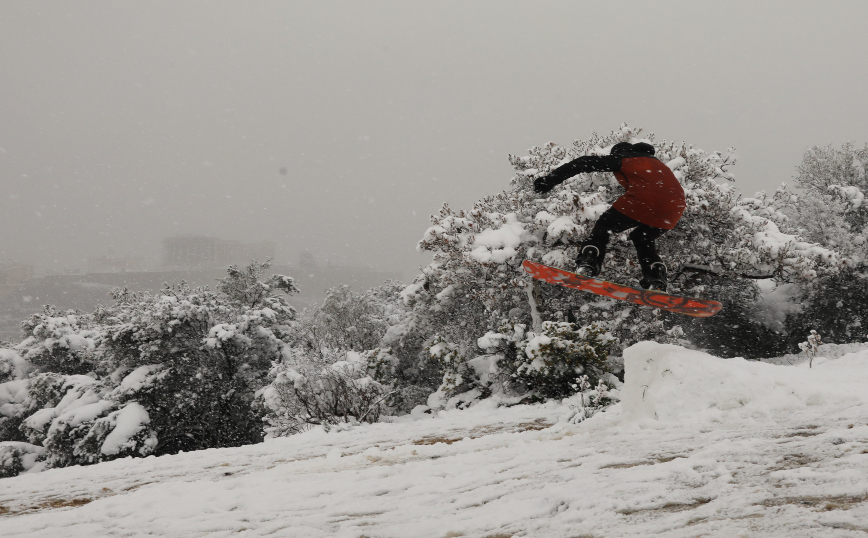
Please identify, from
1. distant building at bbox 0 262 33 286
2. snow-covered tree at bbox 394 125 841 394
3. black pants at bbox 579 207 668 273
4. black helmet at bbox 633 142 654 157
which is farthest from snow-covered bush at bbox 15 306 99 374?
distant building at bbox 0 262 33 286

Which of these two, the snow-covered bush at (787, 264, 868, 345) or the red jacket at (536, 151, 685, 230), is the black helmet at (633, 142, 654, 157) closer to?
the red jacket at (536, 151, 685, 230)

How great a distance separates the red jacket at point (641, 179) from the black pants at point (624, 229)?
27 centimetres

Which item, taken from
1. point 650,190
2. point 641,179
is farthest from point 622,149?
point 650,190

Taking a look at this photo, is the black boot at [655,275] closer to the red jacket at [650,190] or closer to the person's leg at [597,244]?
the person's leg at [597,244]

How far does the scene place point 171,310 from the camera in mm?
13438

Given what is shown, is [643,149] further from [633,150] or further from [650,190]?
[650,190]

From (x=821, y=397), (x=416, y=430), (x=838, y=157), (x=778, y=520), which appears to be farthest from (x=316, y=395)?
(x=838, y=157)

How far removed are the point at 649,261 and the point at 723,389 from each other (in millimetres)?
2910

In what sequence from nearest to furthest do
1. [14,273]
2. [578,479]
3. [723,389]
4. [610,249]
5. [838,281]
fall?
1. [578,479]
2. [723,389]
3. [610,249]
4. [838,281]
5. [14,273]

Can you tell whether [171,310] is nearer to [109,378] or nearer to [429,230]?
[109,378]

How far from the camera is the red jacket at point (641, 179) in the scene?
16.8 feet

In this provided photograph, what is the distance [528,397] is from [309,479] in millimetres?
5747

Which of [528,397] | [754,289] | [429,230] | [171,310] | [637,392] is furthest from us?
[754,289]

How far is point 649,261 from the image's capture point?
19.7ft
